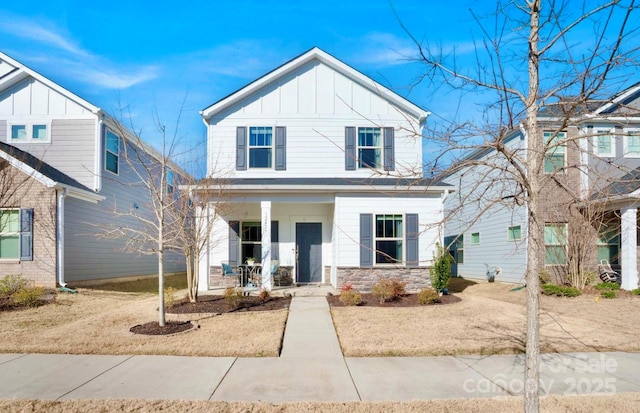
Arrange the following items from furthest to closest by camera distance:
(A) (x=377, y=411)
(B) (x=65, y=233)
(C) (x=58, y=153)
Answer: (C) (x=58, y=153) < (B) (x=65, y=233) < (A) (x=377, y=411)

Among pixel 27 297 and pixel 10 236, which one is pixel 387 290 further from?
pixel 10 236

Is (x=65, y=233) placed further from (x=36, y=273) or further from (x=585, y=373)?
(x=585, y=373)

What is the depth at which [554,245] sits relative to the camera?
1522cm

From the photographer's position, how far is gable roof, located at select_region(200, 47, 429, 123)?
14.6 m

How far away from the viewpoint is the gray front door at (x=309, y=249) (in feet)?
51.0

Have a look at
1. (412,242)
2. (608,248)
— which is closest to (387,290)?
(412,242)

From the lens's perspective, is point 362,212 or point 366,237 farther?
point 362,212

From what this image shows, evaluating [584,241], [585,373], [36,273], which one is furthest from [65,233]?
[584,241]

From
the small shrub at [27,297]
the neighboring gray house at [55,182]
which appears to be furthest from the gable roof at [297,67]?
the small shrub at [27,297]

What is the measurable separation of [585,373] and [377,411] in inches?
130

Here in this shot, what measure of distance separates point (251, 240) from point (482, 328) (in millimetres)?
8659

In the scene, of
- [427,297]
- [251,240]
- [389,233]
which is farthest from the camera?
[251,240]

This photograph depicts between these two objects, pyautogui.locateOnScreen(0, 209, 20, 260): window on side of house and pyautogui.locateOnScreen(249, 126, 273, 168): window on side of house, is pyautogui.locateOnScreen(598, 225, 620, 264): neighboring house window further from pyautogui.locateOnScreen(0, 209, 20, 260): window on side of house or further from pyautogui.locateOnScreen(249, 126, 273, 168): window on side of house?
pyautogui.locateOnScreen(0, 209, 20, 260): window on side of house

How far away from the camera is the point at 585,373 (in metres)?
6.07
